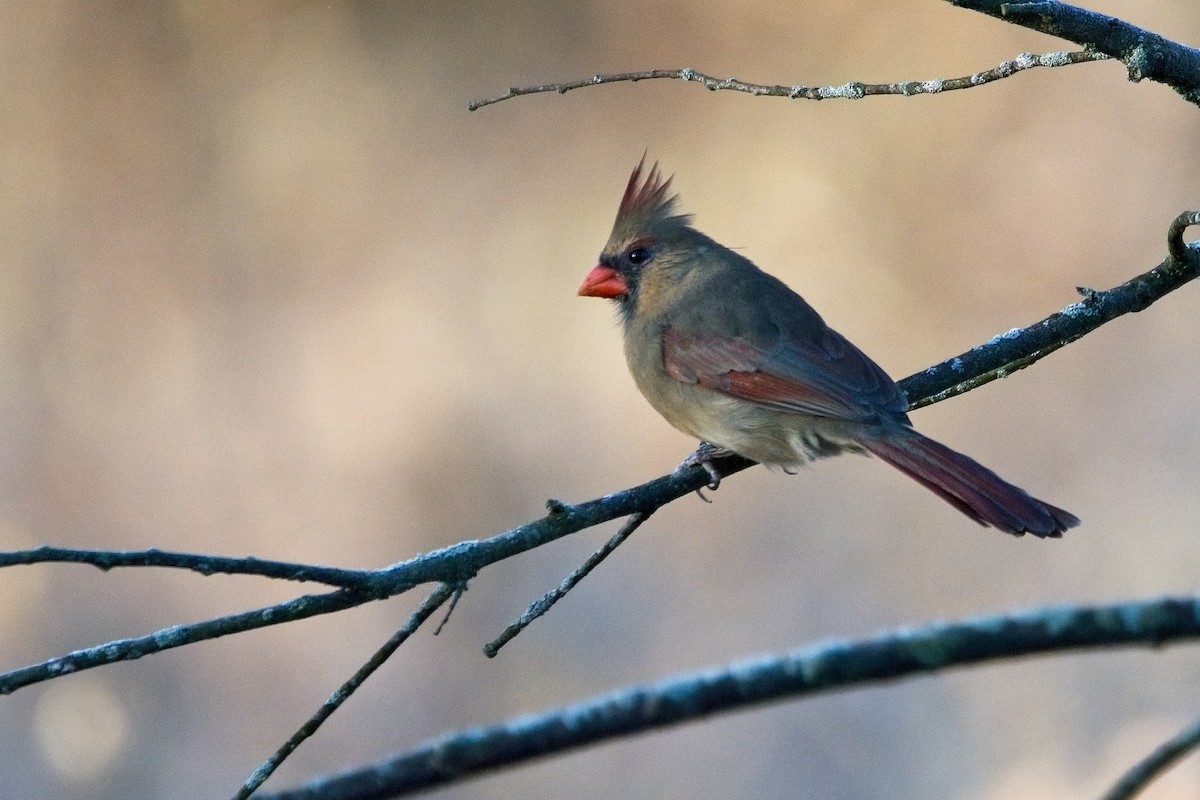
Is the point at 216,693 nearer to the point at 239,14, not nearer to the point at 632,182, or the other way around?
the point at 239,14

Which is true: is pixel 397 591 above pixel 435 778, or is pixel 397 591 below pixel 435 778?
above

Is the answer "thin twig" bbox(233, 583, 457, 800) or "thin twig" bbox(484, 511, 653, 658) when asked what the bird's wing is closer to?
"thin twig" bbox(484, 511, 653, 658)

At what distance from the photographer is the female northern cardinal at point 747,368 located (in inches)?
126

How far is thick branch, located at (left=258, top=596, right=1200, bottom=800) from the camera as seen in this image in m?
1.06

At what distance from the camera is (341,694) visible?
2.17m

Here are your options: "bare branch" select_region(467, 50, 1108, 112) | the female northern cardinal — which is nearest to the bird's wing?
the female northern cardinal

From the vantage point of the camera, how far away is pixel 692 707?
3.51 feet

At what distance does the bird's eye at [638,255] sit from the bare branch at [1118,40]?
1.85m

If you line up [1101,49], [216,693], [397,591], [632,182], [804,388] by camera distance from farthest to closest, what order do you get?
[216,693] < [632,182] < [804,388] < [1101,49] < [397,591]

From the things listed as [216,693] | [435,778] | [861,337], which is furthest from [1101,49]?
[216,693]

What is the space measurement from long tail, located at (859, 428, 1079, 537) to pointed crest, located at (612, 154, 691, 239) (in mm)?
1189

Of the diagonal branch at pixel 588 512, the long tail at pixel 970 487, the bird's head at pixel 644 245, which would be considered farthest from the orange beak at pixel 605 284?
the long tail at pixel 970 487

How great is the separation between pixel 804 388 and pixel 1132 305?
2.76 ft

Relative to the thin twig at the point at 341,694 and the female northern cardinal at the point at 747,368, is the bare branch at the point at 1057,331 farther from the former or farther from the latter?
the thin twig at the point at 341,694
